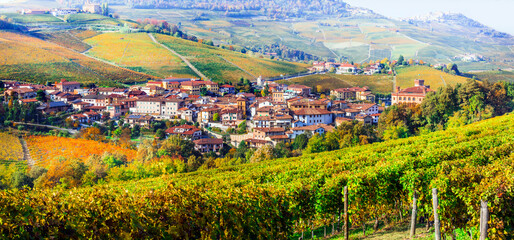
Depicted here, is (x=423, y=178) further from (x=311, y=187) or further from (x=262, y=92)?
(x=262, y=92)

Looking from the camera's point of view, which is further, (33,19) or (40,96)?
(33,19)

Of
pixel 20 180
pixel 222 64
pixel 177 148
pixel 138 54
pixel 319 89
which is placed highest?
pixel 138 54

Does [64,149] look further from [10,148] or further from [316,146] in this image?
[316,146]

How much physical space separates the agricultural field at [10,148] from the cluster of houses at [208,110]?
904cm

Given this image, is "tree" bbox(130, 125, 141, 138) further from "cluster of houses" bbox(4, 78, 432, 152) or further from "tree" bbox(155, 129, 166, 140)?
"tree" bbox(155, 129, 166, 140)

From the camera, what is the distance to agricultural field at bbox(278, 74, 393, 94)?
79.1 m

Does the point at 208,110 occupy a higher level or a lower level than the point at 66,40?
lower

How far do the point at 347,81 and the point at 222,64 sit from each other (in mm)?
26816

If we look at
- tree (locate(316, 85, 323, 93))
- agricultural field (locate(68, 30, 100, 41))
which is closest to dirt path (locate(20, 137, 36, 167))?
tree (locate(316, 85, 323, 93))

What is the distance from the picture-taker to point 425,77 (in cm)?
8281

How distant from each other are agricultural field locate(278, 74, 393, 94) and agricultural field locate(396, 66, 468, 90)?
8.67 feet

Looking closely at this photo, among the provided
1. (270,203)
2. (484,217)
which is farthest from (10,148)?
(484,217)

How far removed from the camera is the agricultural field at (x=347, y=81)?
79.1 meters

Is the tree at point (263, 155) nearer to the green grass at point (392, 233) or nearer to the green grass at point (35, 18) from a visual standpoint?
the green grass at point (392, 233)
